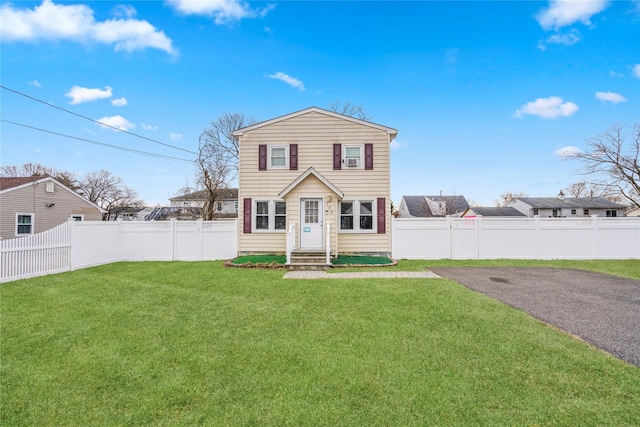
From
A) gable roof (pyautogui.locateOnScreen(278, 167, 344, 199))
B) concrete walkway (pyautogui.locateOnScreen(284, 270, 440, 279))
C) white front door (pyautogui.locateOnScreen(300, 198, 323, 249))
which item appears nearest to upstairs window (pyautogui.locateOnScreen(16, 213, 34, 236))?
gable roof (pyautogui.locateOnScreen(278, 167, 344, 199))

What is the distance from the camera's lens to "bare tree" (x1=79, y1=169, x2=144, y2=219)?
35.7m

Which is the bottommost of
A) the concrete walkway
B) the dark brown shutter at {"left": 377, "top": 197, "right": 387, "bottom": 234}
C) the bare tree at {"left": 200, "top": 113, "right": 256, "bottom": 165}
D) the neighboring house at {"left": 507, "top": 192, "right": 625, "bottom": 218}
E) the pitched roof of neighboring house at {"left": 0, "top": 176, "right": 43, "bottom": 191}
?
the concrete walkway

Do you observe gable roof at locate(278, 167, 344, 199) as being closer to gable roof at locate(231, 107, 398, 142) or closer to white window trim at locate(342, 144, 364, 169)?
white window trim at locate(342, 144, 364, 169)

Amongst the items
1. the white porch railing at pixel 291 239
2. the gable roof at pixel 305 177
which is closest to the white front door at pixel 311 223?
the white porch railing at pixel 291 239

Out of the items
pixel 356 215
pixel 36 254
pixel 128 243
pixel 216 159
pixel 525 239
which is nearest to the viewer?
pixel 36 254

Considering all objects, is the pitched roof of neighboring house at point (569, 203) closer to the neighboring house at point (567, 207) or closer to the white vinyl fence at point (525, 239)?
the neighboring house at point (567, 207)

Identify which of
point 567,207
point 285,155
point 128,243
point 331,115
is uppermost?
point 331,115

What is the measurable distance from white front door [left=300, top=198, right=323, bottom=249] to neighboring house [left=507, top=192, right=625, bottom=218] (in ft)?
129

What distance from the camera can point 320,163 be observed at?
13078 millimetres

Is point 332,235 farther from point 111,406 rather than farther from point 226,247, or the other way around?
point 111,406

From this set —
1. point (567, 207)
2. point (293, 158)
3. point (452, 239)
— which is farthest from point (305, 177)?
point (567, 207)

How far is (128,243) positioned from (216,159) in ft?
45.8

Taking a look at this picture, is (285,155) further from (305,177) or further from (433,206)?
(433,206)

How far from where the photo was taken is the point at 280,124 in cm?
1320
